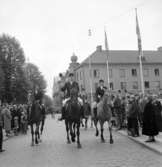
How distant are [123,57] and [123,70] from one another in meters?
3.65

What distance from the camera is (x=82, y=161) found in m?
9.32

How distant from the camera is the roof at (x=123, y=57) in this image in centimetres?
7485

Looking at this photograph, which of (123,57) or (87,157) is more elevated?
(123,57)

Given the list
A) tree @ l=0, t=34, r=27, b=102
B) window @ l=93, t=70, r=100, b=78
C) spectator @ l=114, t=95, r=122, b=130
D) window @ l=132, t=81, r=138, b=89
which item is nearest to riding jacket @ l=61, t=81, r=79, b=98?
spectator @ l=114, t=95, r=122, b=130

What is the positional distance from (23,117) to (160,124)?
1129 centimetres

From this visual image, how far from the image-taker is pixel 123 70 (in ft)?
251

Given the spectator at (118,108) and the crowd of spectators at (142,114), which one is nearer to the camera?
the crowd of spectators at (142,114)

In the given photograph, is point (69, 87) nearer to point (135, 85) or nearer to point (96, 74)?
point (96, 74)

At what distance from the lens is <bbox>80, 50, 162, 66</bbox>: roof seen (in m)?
74.8

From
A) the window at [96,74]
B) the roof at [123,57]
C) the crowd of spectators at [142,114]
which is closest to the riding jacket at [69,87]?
the crowd of spectators at [142,114]

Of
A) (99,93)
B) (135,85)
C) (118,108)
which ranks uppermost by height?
(135,85)

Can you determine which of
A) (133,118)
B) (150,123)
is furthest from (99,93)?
(150,123)

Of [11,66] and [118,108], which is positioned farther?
[11,66]

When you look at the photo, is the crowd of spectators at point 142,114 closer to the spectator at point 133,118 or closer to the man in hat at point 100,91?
the spectator at point 133,118
